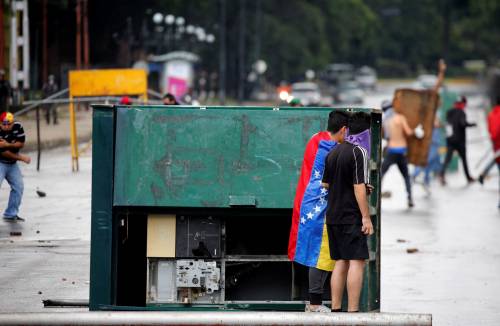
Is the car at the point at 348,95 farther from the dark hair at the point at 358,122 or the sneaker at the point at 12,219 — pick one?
→ the dark hair at the point at 358,122

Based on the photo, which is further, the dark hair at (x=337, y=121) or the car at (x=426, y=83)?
the car at (x=426, y=83)

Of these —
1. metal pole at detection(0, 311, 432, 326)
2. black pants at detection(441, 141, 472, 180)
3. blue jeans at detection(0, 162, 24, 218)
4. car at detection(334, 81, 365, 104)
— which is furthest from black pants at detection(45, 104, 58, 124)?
car at detection(334, 81, 365, 104)

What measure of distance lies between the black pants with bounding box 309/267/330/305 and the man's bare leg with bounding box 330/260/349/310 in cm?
7

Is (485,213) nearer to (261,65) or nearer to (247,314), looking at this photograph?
(247,314)

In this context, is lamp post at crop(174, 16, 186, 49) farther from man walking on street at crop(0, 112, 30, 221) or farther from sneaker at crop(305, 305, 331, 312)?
sneaker at crop(305, 305, 331, 312)

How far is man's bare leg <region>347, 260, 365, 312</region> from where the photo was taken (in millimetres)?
8938

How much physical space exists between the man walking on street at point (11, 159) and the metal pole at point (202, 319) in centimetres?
1001

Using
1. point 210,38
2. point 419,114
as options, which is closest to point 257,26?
point 210,38

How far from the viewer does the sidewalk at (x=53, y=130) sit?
30739 mm

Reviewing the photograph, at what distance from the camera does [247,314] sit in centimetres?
711

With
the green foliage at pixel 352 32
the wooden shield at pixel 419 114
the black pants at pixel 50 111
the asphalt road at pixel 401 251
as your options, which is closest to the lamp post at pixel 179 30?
the green foliage at pixel 352 32

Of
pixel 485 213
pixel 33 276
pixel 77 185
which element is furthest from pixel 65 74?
pixel 33 276

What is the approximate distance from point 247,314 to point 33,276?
5.60 metres

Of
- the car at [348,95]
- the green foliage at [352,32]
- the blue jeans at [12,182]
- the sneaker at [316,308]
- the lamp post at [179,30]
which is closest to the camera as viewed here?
the sneaker at [316,308]
